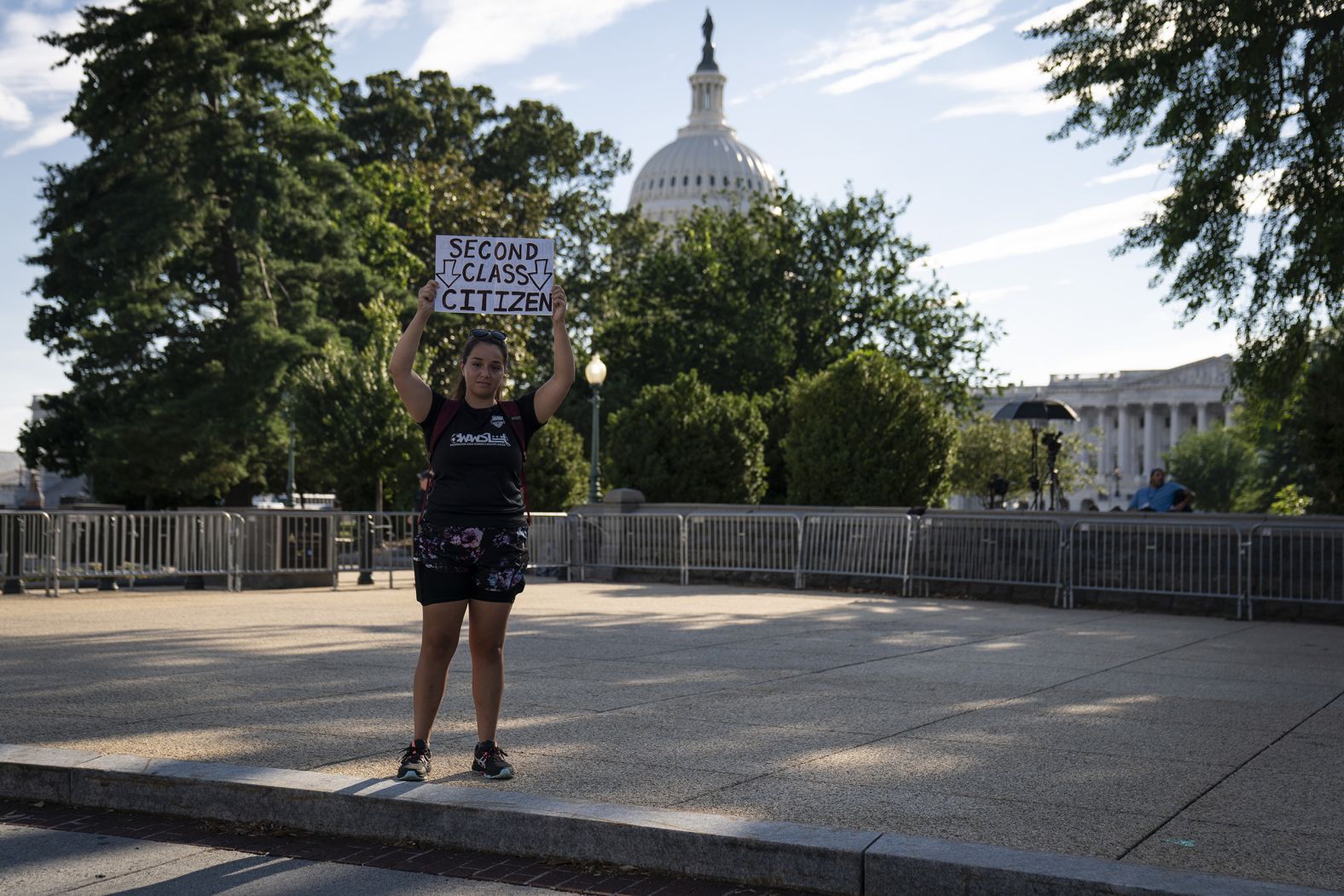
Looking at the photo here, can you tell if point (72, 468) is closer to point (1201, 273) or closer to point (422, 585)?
point (1201, 273)

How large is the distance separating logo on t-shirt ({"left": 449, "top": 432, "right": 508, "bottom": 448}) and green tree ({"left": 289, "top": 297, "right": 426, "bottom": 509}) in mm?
27173

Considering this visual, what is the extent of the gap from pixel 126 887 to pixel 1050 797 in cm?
346

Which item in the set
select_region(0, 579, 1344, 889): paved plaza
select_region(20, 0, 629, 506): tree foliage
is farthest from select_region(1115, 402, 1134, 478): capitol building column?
select_region(0, 579, 1344, 889): paved plaza

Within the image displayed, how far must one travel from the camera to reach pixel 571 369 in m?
6.57

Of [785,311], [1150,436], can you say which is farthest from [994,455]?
[1150,436]

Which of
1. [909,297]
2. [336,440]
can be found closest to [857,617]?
[336,440]

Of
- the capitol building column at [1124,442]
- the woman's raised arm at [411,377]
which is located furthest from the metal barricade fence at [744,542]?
the capitol building column at [1124,442]

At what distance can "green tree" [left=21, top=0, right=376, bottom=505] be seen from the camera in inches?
1431

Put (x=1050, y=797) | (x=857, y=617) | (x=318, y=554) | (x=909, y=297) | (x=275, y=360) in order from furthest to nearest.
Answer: (x=909, y=297)
(x=275, y=360)
(x=318, y=554)
(x=857, y=617)
(x=1050, y=797)

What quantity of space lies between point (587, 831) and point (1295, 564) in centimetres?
1458

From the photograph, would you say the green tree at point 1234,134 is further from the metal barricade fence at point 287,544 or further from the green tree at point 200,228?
the green tree at point 200,228

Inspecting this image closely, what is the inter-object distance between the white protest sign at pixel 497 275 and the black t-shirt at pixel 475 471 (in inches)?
65.2

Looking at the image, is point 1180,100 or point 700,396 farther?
point 700,396

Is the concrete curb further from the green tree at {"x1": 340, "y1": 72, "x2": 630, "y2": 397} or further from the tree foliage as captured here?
the green tree at {"x1": 340, "y1": 72, "x2": 630, "y2": 397}
